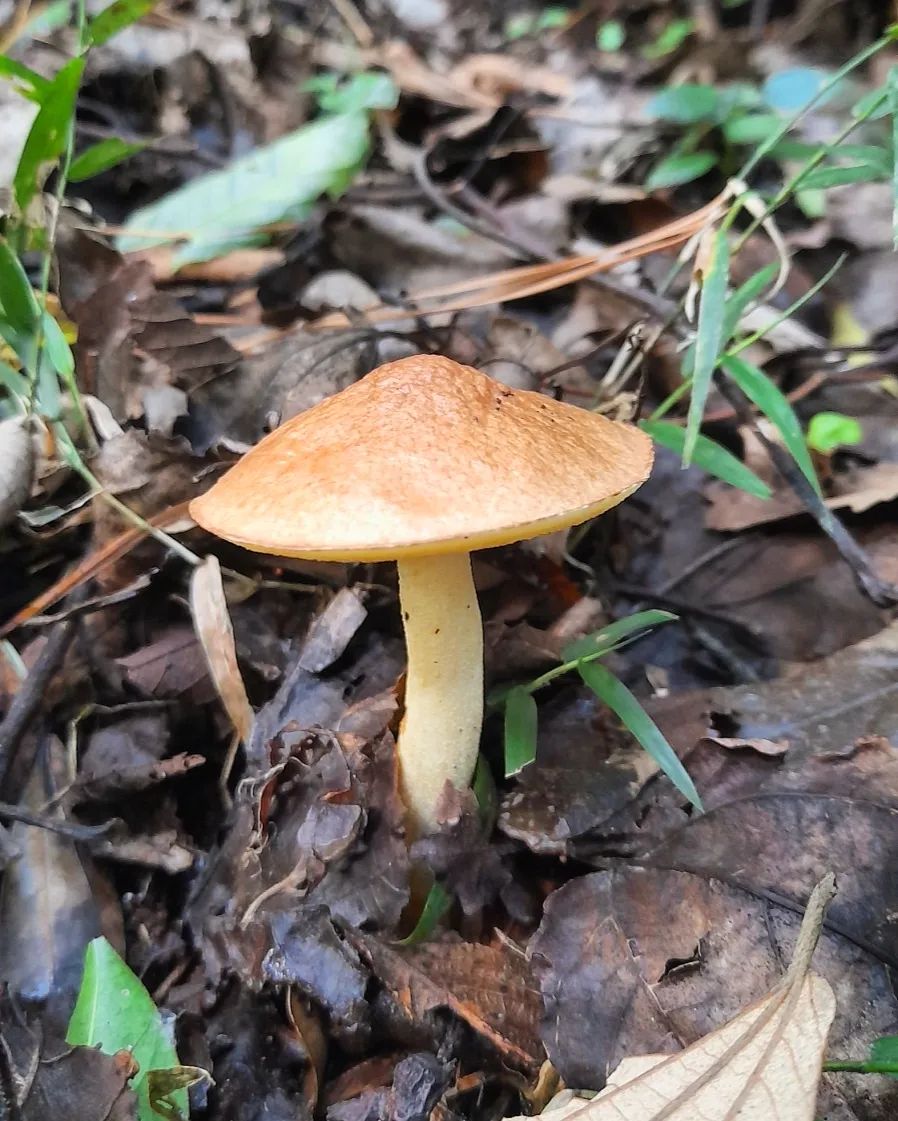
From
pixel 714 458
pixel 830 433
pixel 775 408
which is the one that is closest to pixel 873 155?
pixel 775 408

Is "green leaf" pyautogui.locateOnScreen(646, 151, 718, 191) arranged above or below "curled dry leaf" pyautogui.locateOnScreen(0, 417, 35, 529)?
above

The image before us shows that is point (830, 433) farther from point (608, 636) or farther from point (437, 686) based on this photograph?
point (437, 686)

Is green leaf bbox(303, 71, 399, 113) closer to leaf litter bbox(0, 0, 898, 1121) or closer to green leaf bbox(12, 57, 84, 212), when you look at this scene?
leaf litter bbox(0, 0, 898, 1121)

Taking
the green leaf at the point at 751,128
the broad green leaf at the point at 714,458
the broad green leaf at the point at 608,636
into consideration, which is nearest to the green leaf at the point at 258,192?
the green leaf at the point at 751,128

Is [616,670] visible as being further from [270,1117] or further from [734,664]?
[270,1117]

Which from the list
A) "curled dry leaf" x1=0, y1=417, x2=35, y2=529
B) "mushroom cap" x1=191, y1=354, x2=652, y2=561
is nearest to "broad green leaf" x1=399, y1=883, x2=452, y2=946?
"mushroom cap" x1=191, y1=354, x2=652, y2=561

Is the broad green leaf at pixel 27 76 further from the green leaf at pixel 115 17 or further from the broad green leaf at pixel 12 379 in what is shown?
the broad green leaf at pixel 12 379

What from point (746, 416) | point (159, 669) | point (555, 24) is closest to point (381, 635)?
→ point (159, 669)
